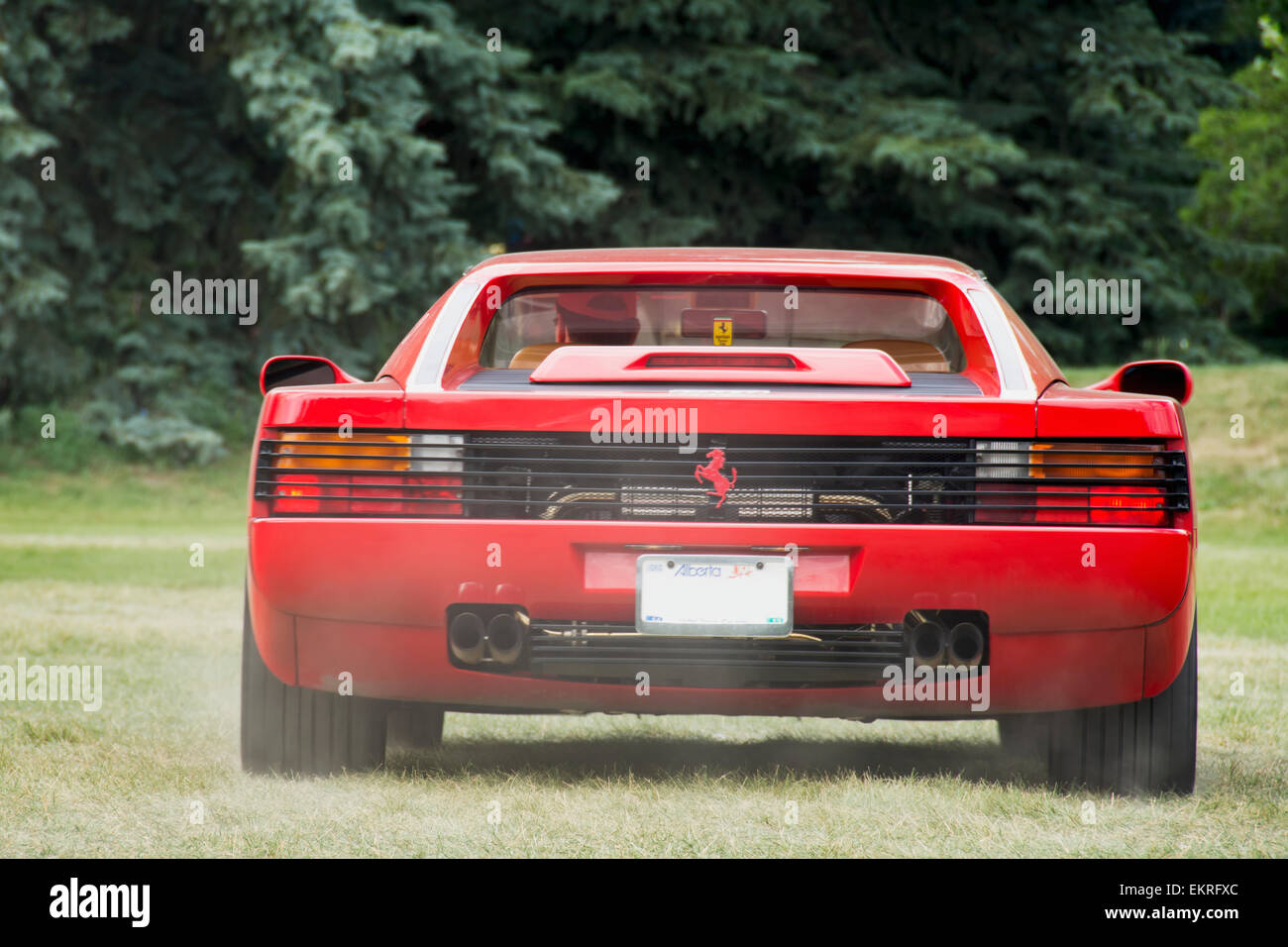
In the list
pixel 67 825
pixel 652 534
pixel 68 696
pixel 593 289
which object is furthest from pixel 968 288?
pixel 68 696

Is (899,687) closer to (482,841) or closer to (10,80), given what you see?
(482,841)

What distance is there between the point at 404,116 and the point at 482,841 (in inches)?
685

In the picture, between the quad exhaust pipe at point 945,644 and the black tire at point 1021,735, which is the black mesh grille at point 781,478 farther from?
the black tire at point 1021,735

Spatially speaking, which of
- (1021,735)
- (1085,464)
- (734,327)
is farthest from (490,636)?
(1021,735)

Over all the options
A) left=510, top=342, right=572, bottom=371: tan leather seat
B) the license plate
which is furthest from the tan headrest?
the license plate

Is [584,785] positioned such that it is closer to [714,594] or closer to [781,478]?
[714,594]

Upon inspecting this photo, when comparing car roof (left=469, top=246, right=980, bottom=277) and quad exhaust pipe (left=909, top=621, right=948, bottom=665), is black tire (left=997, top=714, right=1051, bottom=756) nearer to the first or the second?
quad exhaust pipe (left=909, top=621, right=948, bottom=665)

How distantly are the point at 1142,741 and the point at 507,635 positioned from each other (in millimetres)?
1721

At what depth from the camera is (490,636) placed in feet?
13.4

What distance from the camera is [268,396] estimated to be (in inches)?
165

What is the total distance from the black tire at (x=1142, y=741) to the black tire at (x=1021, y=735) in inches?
10.7

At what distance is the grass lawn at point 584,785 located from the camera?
3727mm

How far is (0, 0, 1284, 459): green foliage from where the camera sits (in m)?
20.2
